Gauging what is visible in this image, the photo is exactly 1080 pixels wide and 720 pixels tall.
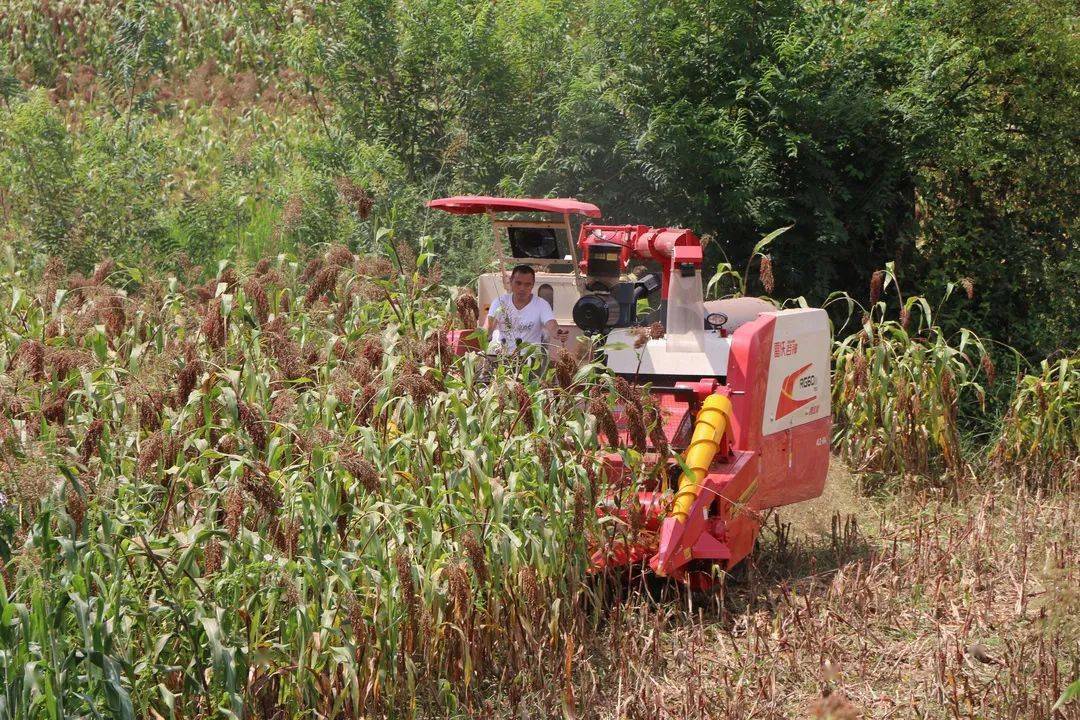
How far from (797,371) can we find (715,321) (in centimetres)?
76

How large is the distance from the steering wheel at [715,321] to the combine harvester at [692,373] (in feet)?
0.04

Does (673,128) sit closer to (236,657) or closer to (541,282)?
(541,282)

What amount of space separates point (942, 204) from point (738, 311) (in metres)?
4.12

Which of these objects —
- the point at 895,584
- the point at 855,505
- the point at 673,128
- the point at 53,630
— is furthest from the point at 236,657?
the point at 673,128

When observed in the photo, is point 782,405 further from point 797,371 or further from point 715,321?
point 715,321

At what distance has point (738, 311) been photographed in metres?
8.46

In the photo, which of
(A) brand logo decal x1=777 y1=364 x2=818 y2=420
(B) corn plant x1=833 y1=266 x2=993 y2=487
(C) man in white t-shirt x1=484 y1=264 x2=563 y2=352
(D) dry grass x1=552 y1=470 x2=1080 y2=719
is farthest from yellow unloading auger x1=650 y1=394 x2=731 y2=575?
(B) corn plant x1=833 y1=266 x2=993 y2=487

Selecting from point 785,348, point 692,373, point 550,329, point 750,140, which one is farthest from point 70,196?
Answer: point 785,348

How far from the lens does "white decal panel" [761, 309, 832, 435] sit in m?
7.11

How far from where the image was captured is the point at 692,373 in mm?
7293

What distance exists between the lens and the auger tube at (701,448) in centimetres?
621

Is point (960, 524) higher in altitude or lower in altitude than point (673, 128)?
lower

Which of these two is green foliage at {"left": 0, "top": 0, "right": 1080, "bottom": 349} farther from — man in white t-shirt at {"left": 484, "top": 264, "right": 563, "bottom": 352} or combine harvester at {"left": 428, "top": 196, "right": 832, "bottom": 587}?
man in white t-shirt at {"left": 484, "top": 264, "right": 563, "bottom": 352}

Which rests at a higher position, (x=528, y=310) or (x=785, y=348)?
(x=528, y=310)
